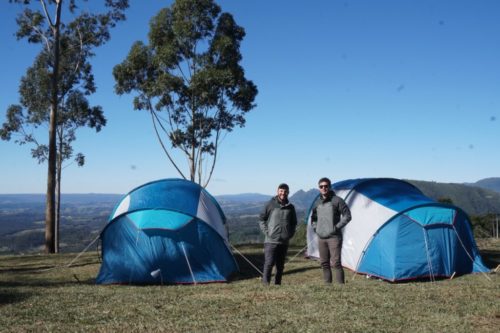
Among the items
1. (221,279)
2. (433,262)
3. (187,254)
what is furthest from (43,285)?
(433,262)

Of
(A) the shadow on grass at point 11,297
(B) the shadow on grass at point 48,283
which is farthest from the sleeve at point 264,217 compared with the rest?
(A) the shadow on grass at point 11,297

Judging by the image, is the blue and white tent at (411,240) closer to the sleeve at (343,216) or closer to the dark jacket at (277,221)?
the sleeve at (343,216)

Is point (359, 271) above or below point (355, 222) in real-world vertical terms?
below

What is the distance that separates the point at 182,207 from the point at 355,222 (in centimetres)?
425

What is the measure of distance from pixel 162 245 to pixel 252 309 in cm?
405

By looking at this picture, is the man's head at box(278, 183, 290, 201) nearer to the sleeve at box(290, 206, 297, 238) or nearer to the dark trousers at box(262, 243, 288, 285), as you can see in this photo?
the sleeve at box(290, 206, 297, 238)

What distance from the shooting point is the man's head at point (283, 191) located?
8.91 metres

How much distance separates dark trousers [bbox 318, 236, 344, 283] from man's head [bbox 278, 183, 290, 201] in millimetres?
1027

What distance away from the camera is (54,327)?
5.86 meters

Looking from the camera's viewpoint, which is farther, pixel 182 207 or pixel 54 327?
pixel 182 207

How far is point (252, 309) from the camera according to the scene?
21.9ft

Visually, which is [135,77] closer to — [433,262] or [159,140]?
[159,140]

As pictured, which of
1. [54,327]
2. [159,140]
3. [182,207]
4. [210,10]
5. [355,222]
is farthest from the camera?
[159,140]

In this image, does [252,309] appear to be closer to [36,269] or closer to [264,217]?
[264,217]
